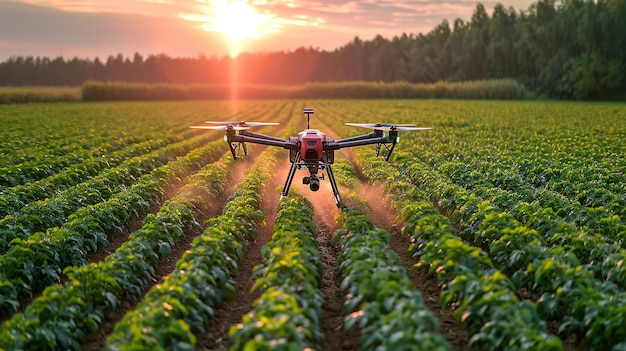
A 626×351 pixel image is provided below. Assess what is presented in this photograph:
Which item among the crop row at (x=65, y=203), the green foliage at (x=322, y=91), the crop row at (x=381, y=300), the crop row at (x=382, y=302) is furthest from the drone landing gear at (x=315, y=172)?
the green foliage at (x=322, y=91)

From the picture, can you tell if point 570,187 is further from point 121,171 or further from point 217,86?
point 217,86

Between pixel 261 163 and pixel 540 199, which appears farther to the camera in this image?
pixel 261 163

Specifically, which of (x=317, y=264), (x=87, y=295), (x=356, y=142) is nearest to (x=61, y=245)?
(x=87, y=295)

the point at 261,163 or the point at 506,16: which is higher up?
the point at 506,16

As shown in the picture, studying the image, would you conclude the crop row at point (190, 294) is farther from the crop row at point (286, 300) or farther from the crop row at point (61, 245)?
the crop row at point (61, 245)

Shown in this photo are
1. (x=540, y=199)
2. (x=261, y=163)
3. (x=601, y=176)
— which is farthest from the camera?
(x=261, y=163)

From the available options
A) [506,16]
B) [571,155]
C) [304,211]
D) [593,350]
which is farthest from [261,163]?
[506,16]
